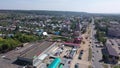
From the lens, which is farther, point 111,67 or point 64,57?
point 64,57

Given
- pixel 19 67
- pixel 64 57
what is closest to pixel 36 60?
pixel 19 67

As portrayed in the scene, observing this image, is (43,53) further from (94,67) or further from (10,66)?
(94,67)

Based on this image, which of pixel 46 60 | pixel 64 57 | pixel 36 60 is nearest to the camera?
pixel 36 60

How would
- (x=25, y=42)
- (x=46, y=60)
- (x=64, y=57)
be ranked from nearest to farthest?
(x=46, y=60) → (x=64, y=57) → (x=25, y=42)

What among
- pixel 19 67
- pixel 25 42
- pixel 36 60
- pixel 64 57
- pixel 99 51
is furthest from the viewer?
pixel 25 42

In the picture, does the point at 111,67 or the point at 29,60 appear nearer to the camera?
the point at 29,60

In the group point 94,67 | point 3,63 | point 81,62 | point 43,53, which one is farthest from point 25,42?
point 94,67

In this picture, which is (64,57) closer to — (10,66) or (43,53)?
(43,53)

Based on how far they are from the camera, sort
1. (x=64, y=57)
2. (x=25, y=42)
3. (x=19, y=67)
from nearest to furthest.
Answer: (x=19, y=67), (x=64, y=57), (x=25, y=42)

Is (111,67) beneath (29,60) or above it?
beneath
